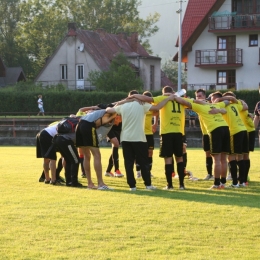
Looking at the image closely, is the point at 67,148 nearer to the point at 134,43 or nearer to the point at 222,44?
the point at 222,44

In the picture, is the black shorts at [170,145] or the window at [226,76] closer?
the black shorts at [170,145]

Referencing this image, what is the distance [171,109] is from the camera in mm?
15156

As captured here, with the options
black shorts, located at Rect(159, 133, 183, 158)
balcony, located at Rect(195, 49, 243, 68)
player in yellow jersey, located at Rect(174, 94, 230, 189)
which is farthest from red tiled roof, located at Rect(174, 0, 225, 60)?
black shorts, located at Rect(159, 133, 183, 158)

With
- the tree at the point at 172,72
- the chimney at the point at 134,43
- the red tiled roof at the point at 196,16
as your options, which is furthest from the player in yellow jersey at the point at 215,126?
the tree at the point at 172,72

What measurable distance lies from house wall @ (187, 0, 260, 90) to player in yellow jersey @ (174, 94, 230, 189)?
161ft

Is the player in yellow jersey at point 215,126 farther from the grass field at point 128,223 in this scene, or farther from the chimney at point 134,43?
the chimney at point 134,43

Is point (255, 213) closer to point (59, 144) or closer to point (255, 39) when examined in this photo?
point (59, 144)

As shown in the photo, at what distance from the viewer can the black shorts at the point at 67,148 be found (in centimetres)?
1596

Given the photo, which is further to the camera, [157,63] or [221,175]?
[157,63]

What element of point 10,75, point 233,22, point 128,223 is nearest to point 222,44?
point 233,22

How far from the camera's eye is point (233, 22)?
2466 inches

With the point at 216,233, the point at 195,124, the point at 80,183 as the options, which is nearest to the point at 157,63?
the point at 195,124

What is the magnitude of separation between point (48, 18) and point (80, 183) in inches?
3171

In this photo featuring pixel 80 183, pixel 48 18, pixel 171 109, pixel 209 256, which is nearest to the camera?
pixel 209 256
